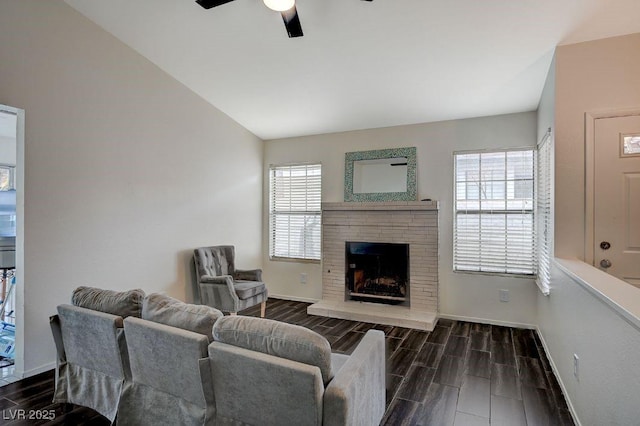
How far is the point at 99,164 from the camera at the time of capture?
331 cm

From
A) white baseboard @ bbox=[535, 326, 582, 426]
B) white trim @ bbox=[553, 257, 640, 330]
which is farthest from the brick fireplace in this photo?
white trim @ bbox=[553, 257, 640, 330]

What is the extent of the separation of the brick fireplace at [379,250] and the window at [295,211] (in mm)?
388

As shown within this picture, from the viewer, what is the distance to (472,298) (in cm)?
432

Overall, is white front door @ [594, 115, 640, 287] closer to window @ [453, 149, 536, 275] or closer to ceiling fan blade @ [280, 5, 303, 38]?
window @ [453, 149, 536, 275]

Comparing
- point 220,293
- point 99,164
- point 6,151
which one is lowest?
point 220,293

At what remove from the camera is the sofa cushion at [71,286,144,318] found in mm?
2135

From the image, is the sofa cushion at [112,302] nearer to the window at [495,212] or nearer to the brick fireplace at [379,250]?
the brick fireplace at [379,250]

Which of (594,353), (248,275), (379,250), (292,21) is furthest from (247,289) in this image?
(594,353)

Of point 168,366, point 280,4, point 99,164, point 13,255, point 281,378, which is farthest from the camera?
point 99,164

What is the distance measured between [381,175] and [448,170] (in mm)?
898

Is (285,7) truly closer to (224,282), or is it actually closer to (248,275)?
(224,282)

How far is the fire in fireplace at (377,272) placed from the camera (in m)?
4.64

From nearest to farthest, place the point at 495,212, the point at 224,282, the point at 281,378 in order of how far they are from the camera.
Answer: the point at 281,378
the point at 224,282
the point at 495,212

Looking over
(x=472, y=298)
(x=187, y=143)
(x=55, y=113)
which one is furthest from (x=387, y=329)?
(x=55, y=113)
